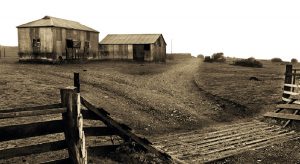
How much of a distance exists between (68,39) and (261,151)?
27602 mm

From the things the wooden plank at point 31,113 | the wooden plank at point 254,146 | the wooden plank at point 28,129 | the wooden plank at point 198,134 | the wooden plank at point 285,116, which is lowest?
the wooden plank at point 254,146

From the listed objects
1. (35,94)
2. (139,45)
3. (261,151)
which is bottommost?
(261,151)

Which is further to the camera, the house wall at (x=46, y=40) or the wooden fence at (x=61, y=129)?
the house wall at (x=46, y=40)

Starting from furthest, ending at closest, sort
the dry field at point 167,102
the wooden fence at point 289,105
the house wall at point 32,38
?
the house wall at point 32,38 < the wooden fence at point 289,105 < the dry field at point 167,102

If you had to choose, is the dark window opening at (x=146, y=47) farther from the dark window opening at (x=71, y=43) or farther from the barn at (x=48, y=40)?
the dark window opening at (x=71, y=43)

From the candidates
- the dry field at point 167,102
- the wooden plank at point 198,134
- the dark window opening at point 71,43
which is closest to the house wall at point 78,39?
the dark window opening at point 71,43

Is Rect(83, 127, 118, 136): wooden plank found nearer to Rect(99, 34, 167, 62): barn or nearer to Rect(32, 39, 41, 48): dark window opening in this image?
Rect(32, 39, 41, 48): dark window opening

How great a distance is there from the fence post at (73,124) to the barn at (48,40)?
26297mm

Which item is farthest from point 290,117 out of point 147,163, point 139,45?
point 139,45

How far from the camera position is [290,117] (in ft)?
35.6

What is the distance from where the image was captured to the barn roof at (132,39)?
1583 inches

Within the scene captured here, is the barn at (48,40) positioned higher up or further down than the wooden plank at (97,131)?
higher up

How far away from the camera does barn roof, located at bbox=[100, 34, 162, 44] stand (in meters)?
40.2

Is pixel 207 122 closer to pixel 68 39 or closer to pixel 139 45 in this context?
pixel 68 39
